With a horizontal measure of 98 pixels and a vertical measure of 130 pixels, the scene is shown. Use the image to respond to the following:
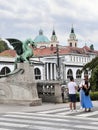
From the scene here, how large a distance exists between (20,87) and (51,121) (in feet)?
23.3

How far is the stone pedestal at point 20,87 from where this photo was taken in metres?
20.7

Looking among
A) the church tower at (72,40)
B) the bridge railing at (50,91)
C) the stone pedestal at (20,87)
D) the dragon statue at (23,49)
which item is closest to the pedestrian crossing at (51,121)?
the stone pedestal at (20,87)

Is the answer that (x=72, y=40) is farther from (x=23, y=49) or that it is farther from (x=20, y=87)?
(x=20, y=87)

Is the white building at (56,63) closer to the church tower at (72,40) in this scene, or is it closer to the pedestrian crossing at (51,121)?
the church tower at (72,40)

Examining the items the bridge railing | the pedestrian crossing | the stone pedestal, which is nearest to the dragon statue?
the stone pedestal

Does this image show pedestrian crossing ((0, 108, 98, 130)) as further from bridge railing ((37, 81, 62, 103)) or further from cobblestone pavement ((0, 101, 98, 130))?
bridge railing ((37, 81, 62, 103))

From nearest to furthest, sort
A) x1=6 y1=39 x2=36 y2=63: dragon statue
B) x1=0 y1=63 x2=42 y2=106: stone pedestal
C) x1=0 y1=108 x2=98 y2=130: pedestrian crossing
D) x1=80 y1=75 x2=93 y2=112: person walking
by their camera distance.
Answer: x1=0 y1=108 x2=98 y2=130: pedestrian crossing
x1=80 y1=75 x2=93 y2=112: person walking
x1=0 y1=63 x2=42 y2=106: stone pedestal
x1=6 y1=39 x2=36 y2=63: dragon statue

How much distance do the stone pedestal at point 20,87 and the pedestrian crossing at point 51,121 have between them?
4416 millimetres

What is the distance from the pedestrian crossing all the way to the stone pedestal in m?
4.42

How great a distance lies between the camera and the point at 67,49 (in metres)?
141

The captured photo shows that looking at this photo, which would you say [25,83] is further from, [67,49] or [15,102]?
[67,49]

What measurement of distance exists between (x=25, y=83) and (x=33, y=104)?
114 cm

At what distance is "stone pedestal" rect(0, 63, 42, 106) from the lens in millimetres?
20703

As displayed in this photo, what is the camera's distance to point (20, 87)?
20781 mm
